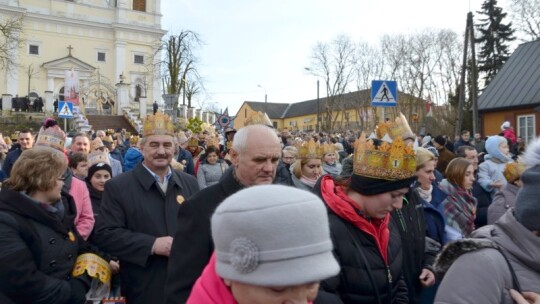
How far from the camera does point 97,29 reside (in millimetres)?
61406

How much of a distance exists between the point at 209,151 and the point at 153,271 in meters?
5.99

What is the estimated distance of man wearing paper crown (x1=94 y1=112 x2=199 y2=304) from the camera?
13.2 feet

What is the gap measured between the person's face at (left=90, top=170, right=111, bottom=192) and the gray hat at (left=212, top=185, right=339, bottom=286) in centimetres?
482

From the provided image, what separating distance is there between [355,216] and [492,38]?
5347 centimetres

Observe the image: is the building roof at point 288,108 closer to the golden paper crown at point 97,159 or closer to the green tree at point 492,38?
the green tree at point 492,38

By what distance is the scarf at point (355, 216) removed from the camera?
3195 mm

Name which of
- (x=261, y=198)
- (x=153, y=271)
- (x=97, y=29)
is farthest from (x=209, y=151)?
(x=97, y=29)

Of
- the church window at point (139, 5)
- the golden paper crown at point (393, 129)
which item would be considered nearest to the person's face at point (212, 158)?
the golden paper crown at point (393, 129)

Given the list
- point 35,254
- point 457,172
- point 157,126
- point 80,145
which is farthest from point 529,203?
point 80,145

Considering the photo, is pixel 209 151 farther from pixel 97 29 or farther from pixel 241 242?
pixel 97 29

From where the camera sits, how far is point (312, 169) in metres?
7.86

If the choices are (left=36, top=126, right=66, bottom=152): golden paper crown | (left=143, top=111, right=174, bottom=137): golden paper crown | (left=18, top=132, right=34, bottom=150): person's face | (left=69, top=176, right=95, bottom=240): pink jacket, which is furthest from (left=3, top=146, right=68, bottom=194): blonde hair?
(left=18, top=132, right=34, bottom=150): person's face

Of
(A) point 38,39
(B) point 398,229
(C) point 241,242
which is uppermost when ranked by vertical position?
Result: (A) point 38,39

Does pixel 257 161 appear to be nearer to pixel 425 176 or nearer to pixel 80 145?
pixel 425 176
